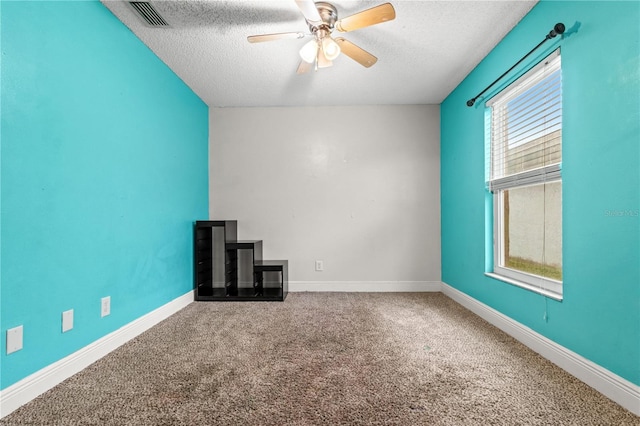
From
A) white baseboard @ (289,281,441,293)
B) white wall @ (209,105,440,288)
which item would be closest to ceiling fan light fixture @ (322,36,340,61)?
white wall @ (209,105,440,288)

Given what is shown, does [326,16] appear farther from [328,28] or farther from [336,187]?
[336,187]

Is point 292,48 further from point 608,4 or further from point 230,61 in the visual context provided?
point 608,4

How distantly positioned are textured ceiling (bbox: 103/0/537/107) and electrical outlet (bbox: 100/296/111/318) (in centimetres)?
188

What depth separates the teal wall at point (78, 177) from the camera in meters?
1.44

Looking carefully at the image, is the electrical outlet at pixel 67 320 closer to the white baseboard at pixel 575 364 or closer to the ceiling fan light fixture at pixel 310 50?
the ceiling fan light fixture at pixel 310 50

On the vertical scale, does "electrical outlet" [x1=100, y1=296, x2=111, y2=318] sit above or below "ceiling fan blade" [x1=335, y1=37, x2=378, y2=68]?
below

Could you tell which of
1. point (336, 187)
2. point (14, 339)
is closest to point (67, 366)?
point (14, 339)

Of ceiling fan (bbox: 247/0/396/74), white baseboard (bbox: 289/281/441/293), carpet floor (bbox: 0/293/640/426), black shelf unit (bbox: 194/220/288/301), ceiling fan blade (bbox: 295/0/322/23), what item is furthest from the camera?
white baseboard (bbox: 289/281/441/293)

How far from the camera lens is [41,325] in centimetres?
155

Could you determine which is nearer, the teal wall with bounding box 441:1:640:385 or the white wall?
the teal wall with bounding box 441:1:640:385

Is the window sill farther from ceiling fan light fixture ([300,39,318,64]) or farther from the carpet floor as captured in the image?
ceiling fan light fixture ([300,39,318,64])

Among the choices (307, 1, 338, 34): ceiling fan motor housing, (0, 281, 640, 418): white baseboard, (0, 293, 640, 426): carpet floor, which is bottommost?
(0, 293, 640, 426): carpet floor

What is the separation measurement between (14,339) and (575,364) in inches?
109

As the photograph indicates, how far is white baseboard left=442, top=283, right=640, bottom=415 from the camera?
53.8 inches
